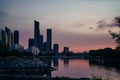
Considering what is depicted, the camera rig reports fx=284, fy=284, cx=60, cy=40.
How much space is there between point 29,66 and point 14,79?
110 metres

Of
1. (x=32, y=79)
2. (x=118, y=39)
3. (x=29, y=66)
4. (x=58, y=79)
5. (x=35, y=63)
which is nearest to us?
(x=118, y=39)

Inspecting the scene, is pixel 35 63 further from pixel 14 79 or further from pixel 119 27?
pixel 119 27

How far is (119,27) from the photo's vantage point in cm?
3164

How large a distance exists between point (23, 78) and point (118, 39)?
22166 mm

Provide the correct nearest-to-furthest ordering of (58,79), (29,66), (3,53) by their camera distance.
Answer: (58,79)
(29,66)
(3,53)

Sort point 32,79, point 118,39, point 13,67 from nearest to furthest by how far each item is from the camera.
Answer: point 118,39, point 32,79, point 13,67

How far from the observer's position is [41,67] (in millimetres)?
160875

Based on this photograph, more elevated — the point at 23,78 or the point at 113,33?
the point at 113,33

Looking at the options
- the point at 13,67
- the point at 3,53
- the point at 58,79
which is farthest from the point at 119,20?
the point at 3,53

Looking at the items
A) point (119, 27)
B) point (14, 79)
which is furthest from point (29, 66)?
point (119, 27)

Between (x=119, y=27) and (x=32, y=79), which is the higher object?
(x=119, y=27)

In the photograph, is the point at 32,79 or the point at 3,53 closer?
the point at 32,79

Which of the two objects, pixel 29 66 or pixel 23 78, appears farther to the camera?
pixel 29 66

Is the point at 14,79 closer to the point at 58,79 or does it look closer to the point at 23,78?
the point at 23,78
